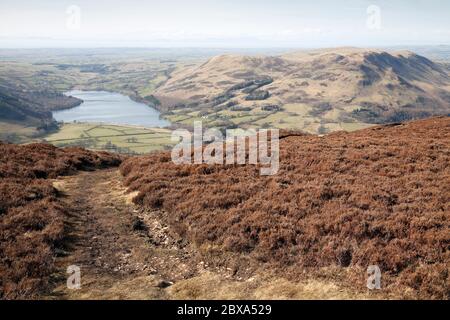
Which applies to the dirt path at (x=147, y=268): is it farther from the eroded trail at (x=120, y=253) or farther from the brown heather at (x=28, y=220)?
the brown heather at (x=28, y=220)

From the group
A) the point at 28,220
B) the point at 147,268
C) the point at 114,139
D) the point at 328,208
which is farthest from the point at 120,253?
the point at 114,139

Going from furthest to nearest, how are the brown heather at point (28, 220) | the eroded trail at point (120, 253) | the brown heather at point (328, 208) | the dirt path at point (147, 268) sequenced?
the brown heather at point (328, 208), the brown heather at point (28, 220), the eroded trail at point (120, 253), the dirt path at point (147, 268)

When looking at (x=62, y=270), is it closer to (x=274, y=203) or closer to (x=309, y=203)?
(x=274, y=203)

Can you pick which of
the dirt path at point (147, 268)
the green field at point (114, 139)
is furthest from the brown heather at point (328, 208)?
the green field at point (114, 139)

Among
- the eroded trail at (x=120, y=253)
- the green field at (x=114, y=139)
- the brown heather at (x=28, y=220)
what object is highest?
the brown heather at (x=28, y=220)

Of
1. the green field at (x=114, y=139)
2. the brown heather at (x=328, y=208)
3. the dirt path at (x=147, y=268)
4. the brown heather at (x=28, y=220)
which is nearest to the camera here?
the dirt path at (x=147, y=268)

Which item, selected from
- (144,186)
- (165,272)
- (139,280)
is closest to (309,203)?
(165,272)

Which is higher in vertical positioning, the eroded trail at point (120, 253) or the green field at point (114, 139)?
the eroded trail at point (120, 253)

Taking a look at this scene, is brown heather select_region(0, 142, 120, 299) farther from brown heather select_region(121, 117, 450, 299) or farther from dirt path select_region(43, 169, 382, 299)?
brown heather select_region(121, 117, 450, 299)

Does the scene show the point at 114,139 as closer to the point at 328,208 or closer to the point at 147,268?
the point at 328,208
